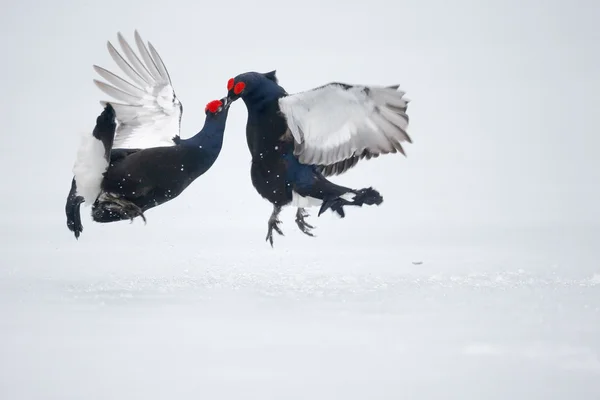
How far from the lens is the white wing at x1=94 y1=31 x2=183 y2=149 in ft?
18.3

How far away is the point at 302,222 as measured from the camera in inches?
228

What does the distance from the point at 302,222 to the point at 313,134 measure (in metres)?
0.73

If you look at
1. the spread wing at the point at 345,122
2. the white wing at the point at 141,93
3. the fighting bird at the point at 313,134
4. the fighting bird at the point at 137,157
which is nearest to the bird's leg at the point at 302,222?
the fighting bird at the point at 313,134

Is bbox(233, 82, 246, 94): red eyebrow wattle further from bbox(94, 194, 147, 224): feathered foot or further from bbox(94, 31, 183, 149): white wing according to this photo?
bbox(94, 194, 147, 224): feathered foot

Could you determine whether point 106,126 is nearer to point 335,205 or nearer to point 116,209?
point 116,209

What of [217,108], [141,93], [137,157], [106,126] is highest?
[141,93]

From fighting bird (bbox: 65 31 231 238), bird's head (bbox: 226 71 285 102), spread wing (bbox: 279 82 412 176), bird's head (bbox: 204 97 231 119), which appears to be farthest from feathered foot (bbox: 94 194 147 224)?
spread wing (bbox: 279 82 412 176)

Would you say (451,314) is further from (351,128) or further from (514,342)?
(351,128)

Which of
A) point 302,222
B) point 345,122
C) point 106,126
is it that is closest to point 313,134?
point 345,122

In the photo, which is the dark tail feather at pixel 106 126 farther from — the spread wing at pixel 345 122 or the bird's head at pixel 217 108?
the spread wing at pixel 345 122

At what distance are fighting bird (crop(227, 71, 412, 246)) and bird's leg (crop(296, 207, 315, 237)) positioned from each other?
13.1 inches

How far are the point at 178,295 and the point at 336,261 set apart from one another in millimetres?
1168

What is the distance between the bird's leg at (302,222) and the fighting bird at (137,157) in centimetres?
71

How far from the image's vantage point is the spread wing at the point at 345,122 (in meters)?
5.01
